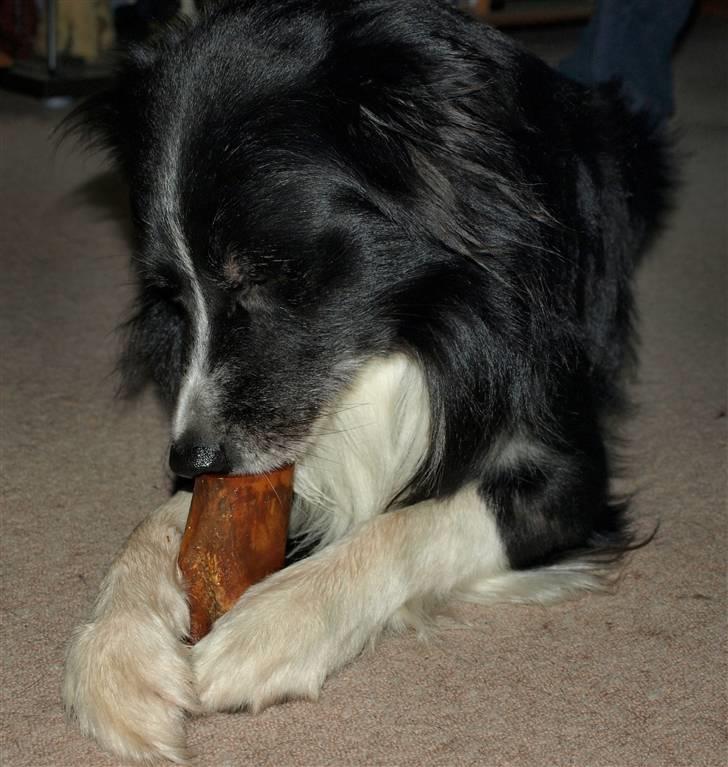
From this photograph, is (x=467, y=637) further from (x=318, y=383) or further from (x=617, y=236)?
(x=617, y=236)

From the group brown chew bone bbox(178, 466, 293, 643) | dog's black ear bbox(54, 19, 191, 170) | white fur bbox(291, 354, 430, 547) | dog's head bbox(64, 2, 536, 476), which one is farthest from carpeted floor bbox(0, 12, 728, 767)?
dog's black ear bbox(54, 19, 191, 170)

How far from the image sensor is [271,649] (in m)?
2.02

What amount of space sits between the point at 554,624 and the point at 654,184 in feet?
5.74

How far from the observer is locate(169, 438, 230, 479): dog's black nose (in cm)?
219

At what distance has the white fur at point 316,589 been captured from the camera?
193cm

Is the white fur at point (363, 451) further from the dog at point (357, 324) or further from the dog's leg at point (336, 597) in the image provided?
the dog's leg at point (336, 597)

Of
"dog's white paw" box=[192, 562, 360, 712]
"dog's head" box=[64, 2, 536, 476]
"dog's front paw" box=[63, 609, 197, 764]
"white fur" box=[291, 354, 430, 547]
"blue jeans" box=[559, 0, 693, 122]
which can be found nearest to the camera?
"dog's front paw" box=[63, 609, 197, 764]

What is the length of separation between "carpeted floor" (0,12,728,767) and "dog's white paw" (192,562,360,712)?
38 millimetres

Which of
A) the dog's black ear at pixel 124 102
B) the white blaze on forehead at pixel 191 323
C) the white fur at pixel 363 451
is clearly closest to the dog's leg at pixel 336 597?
the white fur at pixel 363 451

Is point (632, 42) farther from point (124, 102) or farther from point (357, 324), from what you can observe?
point (357, 324)

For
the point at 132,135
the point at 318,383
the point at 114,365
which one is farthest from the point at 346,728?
the point at 114,365

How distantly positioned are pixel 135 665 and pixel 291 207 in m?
0.88

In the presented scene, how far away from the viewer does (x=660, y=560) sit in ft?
8.21

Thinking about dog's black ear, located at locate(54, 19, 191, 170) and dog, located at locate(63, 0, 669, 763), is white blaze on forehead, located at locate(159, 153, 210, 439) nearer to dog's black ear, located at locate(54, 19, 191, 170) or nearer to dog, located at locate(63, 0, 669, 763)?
dog, located at locate(63, 0, 669, 763)
